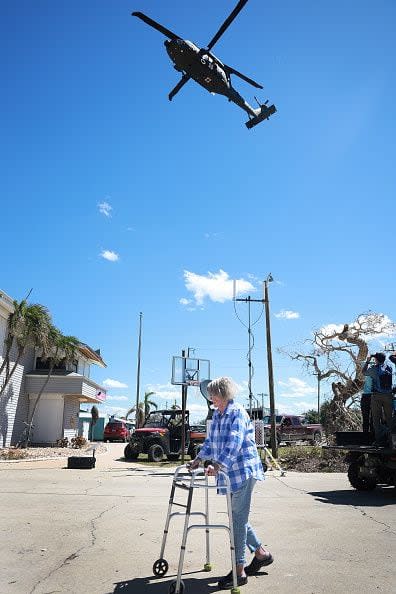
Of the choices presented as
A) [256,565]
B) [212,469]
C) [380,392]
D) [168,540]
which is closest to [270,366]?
[380,392]

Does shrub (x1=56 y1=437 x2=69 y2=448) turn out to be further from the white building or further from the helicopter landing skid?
the helicopter landing skid

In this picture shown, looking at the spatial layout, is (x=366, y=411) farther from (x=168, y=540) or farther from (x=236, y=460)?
(x=236, y=460)

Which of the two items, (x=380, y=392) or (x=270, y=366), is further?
(x=270, y=366)

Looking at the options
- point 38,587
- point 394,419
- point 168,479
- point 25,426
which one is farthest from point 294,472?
point 25,426

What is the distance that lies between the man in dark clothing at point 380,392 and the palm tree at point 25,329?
52.0 feet

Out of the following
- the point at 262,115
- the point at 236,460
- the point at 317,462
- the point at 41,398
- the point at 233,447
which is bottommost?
the point at 317,462

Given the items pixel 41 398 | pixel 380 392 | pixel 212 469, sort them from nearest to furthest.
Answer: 1. pixel 212 469
2. pixel 380 392
3. pixel 41 398

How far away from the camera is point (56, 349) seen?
82.1 feet

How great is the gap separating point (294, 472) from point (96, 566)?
12.4 meters

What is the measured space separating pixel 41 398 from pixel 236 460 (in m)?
25.1

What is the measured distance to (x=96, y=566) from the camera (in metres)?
4.93

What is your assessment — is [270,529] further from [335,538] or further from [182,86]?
[182,86]

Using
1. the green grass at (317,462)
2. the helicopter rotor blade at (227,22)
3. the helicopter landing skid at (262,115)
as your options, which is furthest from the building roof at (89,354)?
the helicopter rotor blade at (227,22)

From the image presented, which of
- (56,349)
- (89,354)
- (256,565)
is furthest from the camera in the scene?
(89,354)
